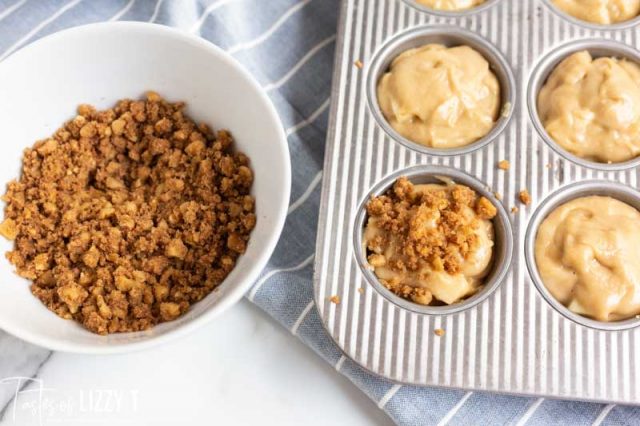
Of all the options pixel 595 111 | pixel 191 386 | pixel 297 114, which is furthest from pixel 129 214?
pixel 595 111

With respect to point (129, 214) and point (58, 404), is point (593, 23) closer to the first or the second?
point (129, 214)

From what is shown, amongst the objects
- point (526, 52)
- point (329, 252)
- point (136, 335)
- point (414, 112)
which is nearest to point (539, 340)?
point (329, 252)

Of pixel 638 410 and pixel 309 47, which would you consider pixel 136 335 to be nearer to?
pixel 309 47

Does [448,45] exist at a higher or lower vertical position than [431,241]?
higher

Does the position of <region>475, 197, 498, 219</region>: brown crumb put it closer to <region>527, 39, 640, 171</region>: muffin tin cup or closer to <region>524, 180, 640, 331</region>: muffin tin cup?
<region>524, 180, 640, 331</region>: muffin tin cup

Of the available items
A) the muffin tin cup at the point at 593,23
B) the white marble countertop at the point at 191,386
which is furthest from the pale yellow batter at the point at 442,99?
the white marble countertop at the point at 191,386

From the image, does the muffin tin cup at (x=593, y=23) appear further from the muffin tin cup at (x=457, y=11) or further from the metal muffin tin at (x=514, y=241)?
the muffin tin cup at (x=457, y=11)
